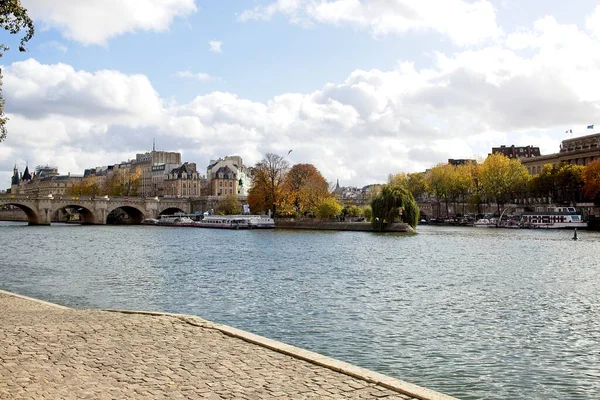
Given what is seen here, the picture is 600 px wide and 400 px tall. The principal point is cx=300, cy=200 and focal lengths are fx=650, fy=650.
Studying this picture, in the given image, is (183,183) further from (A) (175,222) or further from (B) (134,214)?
(A) (175,222)

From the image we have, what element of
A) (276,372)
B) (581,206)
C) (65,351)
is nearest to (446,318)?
(276,372)

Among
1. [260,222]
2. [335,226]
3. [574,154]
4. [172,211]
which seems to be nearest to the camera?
[335,226]

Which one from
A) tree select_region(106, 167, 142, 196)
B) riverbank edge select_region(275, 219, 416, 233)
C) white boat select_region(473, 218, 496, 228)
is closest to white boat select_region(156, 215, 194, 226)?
riverbank edge select_region(275, 219, 416, 233)

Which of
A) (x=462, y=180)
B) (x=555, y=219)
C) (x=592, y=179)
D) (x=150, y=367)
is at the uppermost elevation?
(x=462, y=180)

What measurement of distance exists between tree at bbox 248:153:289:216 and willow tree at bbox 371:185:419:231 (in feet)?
96.1

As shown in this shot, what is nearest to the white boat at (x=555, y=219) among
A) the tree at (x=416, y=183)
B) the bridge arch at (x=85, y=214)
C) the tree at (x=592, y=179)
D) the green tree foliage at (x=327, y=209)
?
the tree at (x=592, y=179)

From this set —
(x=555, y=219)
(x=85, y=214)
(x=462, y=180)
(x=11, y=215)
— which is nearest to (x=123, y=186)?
(x=11, y=215)

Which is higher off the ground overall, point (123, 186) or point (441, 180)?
point (123, 186)

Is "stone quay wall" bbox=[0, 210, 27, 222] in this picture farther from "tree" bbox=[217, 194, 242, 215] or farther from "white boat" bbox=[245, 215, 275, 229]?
"white boat" bbox=[245, 215, 275, 229]

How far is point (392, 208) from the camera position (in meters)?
80.3

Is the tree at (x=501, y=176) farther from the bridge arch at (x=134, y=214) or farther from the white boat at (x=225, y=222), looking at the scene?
the bridge arch at (x=134, y=214)

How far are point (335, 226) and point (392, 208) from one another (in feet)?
53.0

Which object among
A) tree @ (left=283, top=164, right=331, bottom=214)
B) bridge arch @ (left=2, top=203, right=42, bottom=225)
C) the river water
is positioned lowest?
the river water

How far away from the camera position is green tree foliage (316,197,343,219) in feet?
320
